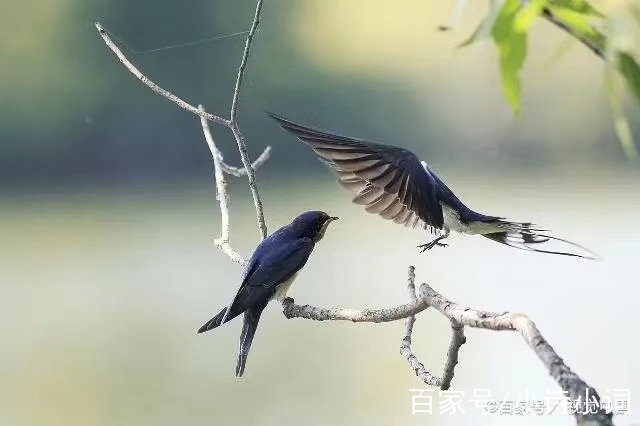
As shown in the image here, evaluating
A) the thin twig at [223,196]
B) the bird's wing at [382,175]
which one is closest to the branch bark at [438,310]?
the thin twig at [223,196]

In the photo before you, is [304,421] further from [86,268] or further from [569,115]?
[569,115]

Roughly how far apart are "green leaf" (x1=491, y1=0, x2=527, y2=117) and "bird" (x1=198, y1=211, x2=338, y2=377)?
103cm

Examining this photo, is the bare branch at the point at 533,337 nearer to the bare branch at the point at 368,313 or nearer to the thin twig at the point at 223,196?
the bare branch at the point at 368,313

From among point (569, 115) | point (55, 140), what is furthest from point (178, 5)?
point (569, 115)

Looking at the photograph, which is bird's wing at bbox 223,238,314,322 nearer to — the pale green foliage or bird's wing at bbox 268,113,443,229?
bird's wing at bbox 268,113,443,229

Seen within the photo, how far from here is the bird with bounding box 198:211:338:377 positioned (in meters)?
1.63

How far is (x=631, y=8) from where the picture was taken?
1.77 ft

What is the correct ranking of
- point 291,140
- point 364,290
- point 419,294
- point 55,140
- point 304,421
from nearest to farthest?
point 419,294 < point 304,421 < point 364,290 < point 291,140 < point 55,140

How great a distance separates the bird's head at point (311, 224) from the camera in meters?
1.77

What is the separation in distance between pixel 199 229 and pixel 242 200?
13.0 inches

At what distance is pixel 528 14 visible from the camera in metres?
0.53

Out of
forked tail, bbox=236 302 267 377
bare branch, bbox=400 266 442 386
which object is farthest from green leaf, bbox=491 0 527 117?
forked tail, bbox=236 302 267 377

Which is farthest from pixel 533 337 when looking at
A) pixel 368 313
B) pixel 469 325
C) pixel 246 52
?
pixel 246 52

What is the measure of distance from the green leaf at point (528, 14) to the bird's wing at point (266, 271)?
1084 millimetres
